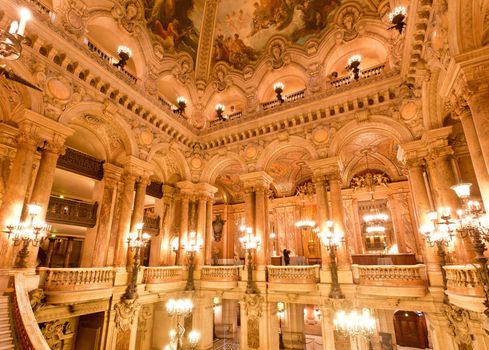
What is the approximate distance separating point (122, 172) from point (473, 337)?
517 inches

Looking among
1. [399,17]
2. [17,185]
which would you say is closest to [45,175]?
[17,185]

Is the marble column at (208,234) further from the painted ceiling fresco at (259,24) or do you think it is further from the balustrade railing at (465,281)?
the balustrade railing at (465,281)

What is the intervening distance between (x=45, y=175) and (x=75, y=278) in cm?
337

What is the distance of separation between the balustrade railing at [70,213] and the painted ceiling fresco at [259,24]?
402 inches

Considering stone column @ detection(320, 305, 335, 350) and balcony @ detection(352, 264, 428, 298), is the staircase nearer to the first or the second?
stone column @ detection(320, 305, 335, 350)

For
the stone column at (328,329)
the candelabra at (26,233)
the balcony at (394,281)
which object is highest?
the candelabra at (26,233)

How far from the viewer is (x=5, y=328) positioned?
4.76 metres

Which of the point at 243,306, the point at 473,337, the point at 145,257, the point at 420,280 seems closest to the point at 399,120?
the point at 420,280

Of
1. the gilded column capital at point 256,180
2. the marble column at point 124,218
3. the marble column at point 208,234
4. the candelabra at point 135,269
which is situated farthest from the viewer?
the marble column at point 208,234

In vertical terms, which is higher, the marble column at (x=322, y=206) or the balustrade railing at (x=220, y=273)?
the marble column at (x=322, y=206)

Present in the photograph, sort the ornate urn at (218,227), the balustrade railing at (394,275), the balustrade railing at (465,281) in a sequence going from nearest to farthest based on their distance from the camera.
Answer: the balustrade railing at (465,281) → the balustrade railing at (394,275) → the ornate urn at (218,227)

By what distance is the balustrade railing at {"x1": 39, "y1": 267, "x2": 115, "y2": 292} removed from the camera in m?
7.75

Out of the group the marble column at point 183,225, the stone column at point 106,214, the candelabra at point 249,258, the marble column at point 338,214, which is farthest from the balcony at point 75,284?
the marble column at point 338,214

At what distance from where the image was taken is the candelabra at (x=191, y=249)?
11.9 meters
